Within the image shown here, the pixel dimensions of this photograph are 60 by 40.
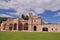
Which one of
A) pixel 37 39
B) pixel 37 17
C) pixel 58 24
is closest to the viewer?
pixel 37 39

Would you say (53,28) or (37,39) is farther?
(53,28)

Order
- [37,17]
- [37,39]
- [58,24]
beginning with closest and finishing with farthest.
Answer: [37,39], [58,24], [37,17]

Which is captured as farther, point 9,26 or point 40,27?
point 9,26

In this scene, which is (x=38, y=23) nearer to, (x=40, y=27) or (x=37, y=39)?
(x=40, y=27)

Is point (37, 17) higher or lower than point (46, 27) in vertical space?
higher

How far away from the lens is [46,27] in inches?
1164

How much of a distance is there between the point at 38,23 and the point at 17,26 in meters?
4.48

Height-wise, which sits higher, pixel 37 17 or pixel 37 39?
pixel 37 17

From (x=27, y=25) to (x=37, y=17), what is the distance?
10.3ft

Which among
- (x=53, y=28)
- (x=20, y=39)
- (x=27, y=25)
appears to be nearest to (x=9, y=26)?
(x=27, y=25)

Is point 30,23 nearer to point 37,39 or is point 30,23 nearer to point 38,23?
point 38,23

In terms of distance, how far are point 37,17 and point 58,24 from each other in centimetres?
475

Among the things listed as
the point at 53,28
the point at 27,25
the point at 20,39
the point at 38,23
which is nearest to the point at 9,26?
the point at 27,25

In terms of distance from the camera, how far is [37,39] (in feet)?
40.2
